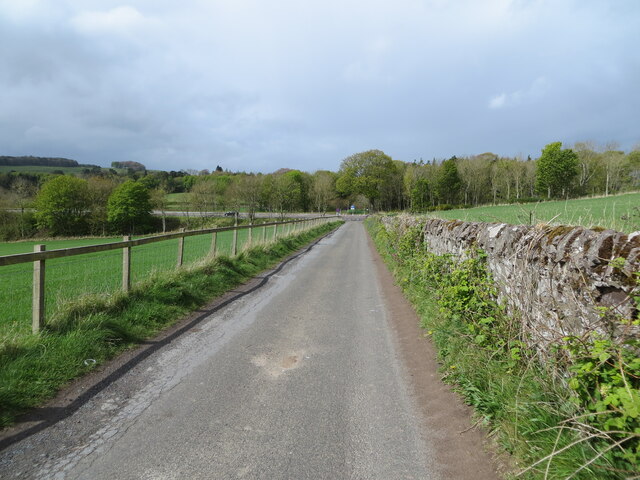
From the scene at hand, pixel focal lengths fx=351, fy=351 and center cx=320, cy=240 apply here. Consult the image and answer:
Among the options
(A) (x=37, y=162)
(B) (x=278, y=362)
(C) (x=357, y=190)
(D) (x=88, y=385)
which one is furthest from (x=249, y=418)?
(A) (x=37, y=162)

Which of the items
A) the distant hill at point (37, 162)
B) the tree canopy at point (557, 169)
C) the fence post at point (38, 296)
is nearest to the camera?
the fence post at point (38, 296)

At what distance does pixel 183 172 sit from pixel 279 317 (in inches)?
6566

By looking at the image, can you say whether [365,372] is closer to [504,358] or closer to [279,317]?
[504,358]

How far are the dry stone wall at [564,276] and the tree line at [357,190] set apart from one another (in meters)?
46.7

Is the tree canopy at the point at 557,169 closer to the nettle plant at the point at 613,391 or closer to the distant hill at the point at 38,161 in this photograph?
the nettle plant at the point at 613,391

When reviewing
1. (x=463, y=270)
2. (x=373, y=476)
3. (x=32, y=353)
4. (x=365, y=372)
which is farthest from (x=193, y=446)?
(x=463, y=270)

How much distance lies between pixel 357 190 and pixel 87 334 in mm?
74054

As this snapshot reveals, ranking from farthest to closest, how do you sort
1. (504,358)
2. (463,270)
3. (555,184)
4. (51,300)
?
(555,184) < (51,300) < (463,270) < (504,358)

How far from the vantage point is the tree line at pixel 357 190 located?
2162 inches

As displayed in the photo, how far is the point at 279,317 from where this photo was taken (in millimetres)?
6375

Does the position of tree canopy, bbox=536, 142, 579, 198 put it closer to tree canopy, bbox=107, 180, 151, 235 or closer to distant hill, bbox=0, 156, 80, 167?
tree canopy, bbox=107, 180, 151, 235

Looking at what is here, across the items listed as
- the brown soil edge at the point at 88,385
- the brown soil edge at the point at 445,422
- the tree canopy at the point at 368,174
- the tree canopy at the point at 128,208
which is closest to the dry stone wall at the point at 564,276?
the brown soil edge at the point at 445,422

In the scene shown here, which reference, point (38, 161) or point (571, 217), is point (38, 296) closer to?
point (571, 217)

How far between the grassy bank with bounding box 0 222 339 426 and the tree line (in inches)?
1792
